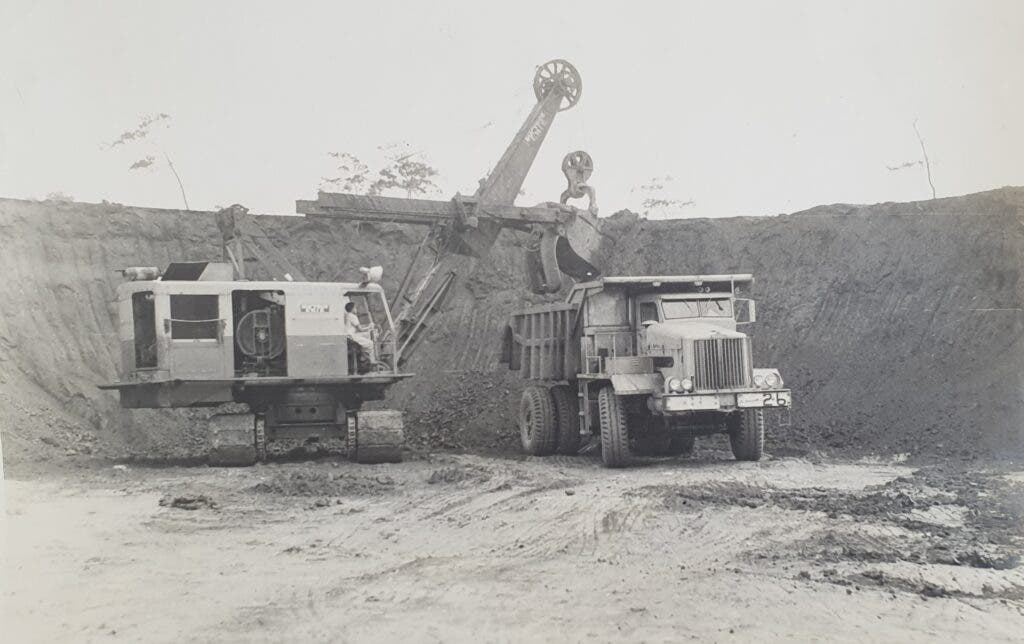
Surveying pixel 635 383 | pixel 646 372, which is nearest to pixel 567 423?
pixel 646 372

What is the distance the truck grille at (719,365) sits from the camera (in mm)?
13297

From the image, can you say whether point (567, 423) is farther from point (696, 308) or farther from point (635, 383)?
point (696, 308)

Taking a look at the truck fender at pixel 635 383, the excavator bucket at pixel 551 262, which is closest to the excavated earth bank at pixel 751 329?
the excavator bucket at pixel 551 262

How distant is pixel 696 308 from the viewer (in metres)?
14.6

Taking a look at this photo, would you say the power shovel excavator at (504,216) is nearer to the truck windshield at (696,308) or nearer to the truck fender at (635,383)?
the truck windshield at (696,308)

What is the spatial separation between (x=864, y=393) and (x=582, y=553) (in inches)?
454

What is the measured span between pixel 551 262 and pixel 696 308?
10.3 ft

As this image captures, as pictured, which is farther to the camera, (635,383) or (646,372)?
(646,372)

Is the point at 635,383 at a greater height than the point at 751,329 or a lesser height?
lesser

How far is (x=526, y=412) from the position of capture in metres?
16.7

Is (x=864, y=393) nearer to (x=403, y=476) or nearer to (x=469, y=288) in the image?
(x=403, y=476)

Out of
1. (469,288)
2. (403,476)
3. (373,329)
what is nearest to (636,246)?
(469,288)

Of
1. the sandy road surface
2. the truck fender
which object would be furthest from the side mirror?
the sandy road surface

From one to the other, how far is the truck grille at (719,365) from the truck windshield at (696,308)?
49.5 inches
